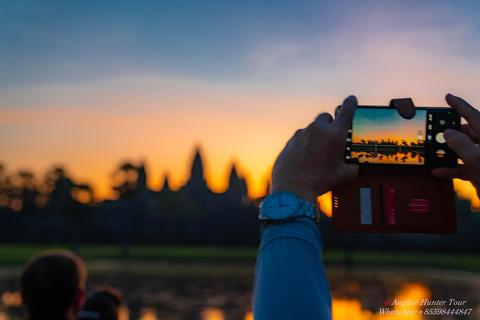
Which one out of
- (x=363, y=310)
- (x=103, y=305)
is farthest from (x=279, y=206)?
(x=363, y=310)

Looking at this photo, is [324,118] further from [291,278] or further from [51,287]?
[51,287]

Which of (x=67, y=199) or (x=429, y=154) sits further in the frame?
(x=67, y=199)

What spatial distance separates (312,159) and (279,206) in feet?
0.52

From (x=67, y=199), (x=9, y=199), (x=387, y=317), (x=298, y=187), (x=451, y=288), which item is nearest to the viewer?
(x=298, y=187)

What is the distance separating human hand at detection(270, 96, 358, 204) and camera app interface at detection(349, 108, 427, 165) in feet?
1.00

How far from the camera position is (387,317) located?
50.8 feet

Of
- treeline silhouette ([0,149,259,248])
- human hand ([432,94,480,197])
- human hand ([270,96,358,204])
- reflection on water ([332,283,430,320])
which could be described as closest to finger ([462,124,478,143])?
human hand ([432,94,480,197])

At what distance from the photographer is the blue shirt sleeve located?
0.97 meters

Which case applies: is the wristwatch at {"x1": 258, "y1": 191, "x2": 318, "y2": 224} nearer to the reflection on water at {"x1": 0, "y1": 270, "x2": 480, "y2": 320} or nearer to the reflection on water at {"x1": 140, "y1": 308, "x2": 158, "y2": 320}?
the reflection on water at {"x1": 0, "y1": 270, "x2": 480, "y2": 320}

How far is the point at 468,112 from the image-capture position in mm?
1492

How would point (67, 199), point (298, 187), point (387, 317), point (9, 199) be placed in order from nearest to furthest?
point (298, 187) < point (387, 317) < point (67, 199) < point (9, 199)

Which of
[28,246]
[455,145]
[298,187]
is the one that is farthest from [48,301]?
[28,246]

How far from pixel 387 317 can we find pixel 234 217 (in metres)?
64.7

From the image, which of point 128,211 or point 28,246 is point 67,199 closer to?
point 28,246
